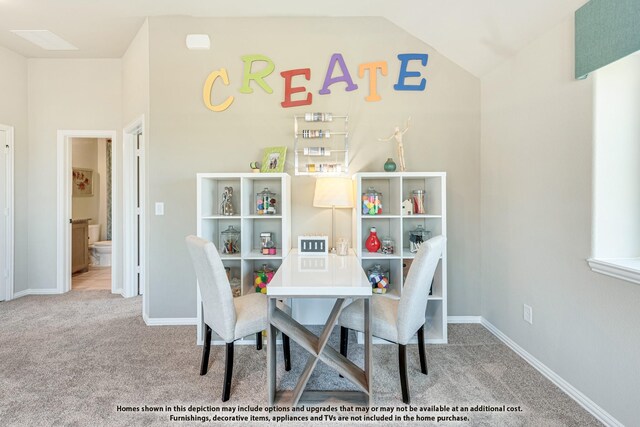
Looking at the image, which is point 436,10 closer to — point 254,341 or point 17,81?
point 254,341

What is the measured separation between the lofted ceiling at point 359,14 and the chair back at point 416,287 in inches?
65.2

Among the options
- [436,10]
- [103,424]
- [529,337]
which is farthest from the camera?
[436,10]

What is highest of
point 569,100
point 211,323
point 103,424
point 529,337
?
point 569,100

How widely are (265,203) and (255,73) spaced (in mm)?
1183

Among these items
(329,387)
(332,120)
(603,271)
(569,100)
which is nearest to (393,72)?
(332,120)

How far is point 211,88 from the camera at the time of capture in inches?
116

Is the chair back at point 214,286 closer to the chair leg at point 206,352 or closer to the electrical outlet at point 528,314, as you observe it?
the chair leg at point 206,352

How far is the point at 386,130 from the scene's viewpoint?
2.96 meters

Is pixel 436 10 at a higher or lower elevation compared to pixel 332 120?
higher

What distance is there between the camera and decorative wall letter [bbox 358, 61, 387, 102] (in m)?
2.92

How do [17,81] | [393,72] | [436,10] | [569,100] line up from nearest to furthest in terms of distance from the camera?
[569,100], [436,10], [393,72], [17,81]

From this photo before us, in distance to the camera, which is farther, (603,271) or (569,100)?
(569,100)

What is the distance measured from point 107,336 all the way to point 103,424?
49.3 inches

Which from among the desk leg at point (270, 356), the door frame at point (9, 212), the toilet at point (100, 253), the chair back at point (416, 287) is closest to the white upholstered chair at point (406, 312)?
the chair back at point (416, 287)
